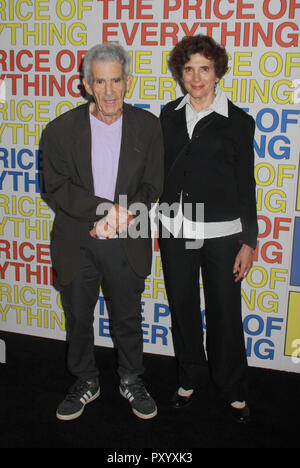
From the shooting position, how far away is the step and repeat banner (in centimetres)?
248

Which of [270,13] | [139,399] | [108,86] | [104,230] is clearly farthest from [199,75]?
[139,399]

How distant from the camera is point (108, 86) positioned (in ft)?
6.63

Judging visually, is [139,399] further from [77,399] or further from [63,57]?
[63,57]

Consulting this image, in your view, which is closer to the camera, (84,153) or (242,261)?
(84,153)

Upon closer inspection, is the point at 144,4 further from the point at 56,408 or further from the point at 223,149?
the point at 56,408

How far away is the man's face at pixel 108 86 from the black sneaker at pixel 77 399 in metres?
1.37

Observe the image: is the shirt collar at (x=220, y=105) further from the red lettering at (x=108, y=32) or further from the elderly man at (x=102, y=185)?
the red lettering at (x=108, y=32)

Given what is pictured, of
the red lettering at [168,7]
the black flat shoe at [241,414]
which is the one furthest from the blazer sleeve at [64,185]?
the black flat shoe at [241,414]

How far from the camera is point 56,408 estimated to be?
242 centimetres

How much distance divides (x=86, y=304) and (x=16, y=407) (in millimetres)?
671

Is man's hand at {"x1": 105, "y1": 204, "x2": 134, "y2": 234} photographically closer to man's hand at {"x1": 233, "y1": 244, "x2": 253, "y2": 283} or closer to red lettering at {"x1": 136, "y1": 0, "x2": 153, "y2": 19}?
man's hand at {"x1": 233, "y1": 244, "x2": 253, "y2": 283}

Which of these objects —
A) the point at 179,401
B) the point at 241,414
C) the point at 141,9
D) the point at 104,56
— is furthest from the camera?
the point at 141,9

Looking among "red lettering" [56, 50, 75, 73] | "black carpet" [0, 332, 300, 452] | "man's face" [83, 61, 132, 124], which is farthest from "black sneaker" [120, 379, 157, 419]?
"red lettering" [56, 50, 75, 73]

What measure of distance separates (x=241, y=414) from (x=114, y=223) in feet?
3.79
